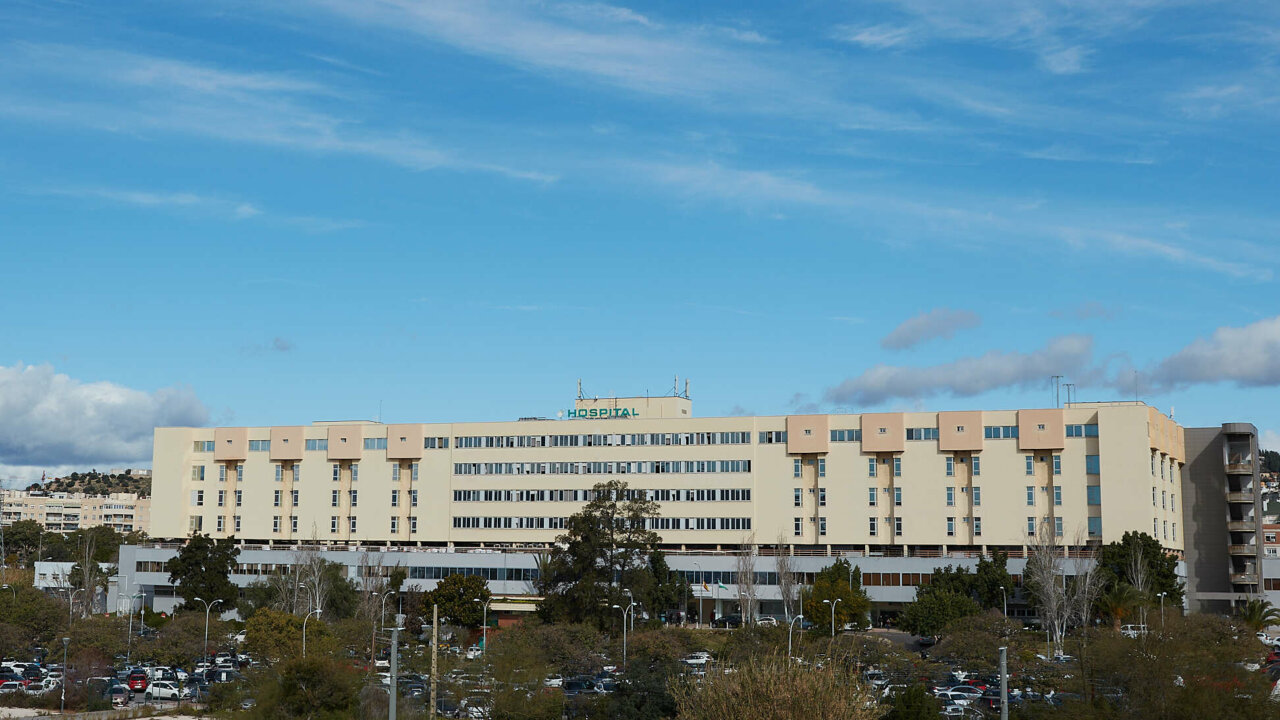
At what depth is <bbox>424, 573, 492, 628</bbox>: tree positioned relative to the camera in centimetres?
11631

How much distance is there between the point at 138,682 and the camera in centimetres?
9331

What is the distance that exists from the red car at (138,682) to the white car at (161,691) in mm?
3562

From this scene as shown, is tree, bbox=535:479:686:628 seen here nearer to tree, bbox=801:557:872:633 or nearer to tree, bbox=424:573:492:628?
tree, bbox=424:573:492:628

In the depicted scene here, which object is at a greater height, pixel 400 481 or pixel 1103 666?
pixel 400 481

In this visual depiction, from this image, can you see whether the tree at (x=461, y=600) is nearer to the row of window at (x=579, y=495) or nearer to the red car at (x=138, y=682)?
the row of window at (x=579, y=495)

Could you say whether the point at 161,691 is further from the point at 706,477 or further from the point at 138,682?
the point at 706,477

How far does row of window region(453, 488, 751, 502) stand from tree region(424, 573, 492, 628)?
71.9 feet

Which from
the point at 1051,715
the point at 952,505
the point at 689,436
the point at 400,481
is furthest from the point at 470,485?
the point at 1051,715

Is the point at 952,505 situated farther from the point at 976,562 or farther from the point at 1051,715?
the point at 1051,715

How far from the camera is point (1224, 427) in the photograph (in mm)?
142000

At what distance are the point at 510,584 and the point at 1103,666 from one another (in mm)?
87782

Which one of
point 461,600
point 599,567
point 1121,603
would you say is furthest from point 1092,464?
point 461,600

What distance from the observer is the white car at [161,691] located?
8919 centimetres

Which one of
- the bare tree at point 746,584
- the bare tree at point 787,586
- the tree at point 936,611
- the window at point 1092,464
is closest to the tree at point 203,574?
the bare tree at point 746,584
